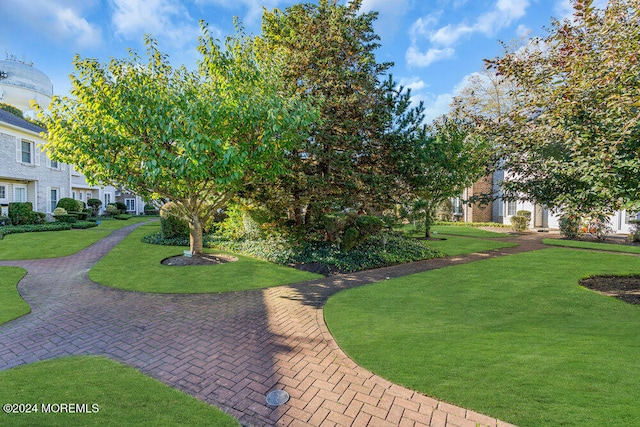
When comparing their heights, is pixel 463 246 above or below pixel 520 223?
below

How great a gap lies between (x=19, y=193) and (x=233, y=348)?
2557cm

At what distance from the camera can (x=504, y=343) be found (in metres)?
4.36

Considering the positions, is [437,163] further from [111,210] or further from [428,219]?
[111,210]

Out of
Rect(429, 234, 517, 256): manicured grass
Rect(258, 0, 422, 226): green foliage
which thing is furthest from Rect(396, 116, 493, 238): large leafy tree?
Rect(429, 234, 517, 256): manicured grass

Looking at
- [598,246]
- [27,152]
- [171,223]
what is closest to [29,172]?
[27,152]

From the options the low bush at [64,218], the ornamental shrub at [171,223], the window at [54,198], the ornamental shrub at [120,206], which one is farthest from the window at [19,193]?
the ornamental shrub at [171,223]

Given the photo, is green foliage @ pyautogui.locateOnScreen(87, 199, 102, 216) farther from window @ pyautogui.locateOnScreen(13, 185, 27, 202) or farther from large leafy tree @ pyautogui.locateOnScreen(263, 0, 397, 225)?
large leafy tree @ pyautogui.locateOnScreen(263, 0, 397, 225)

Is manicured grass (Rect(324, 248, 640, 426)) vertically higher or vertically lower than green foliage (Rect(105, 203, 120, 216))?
lower

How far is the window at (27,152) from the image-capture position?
68.6 feet

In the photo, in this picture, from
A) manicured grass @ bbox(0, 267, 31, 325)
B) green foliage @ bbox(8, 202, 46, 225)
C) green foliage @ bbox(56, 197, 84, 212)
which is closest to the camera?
manicured grass @ bbox(0, 267, 31, 325)

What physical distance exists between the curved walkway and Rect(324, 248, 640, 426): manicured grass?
0.99 ft

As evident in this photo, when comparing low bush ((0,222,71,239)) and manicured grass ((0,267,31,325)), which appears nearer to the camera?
manicured grass ((0,267,31,325))

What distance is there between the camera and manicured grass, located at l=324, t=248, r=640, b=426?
298 cm

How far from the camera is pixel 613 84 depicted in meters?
4.73
